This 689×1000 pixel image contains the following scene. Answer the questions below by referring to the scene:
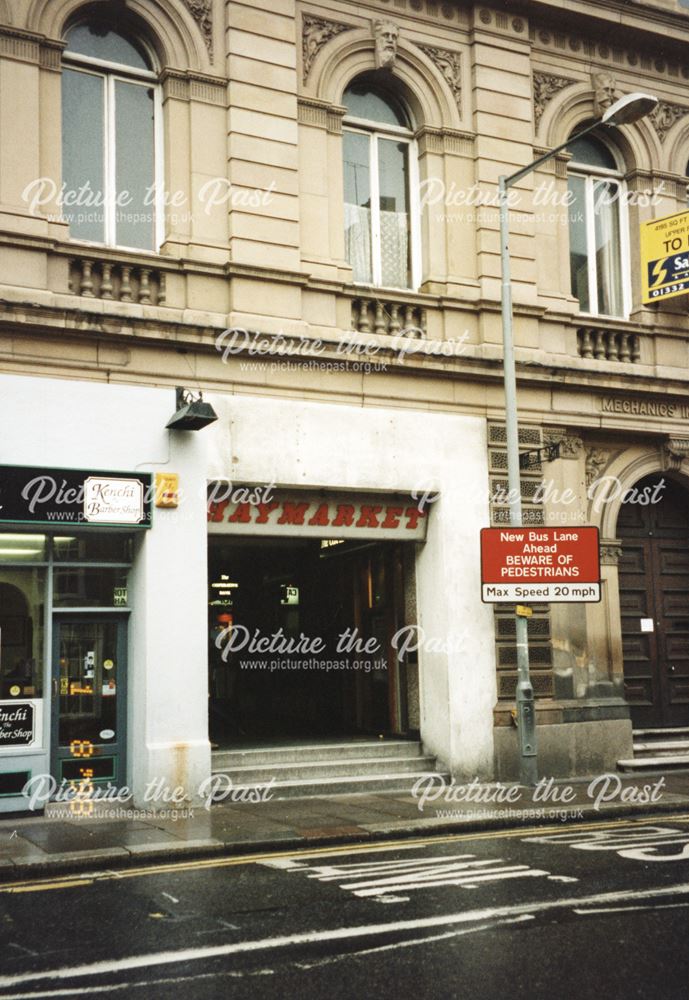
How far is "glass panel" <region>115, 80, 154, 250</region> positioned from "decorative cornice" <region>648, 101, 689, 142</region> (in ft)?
28.8

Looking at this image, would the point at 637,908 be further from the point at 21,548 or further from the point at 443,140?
the point at 443,140

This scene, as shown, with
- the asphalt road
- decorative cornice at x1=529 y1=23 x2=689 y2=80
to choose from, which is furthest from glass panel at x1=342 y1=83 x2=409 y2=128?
the asphalt road

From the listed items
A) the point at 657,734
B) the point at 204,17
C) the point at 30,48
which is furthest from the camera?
the point at 657,734

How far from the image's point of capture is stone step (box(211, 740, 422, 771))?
14.4m

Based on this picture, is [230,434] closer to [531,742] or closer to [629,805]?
[531,742]

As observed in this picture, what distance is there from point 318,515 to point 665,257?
23.8ft

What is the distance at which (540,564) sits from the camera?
572 inches

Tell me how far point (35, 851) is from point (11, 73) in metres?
8.99

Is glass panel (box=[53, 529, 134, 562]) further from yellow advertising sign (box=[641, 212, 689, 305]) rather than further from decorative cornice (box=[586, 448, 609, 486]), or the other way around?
yellow advertising sign (box=[641, 212, 689, 305])

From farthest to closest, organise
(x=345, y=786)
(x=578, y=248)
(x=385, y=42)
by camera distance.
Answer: (x=578, y=248), (x=385, y=42), (x=345, y=786)

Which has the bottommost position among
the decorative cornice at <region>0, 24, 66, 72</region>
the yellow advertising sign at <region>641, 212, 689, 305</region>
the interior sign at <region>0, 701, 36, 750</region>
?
the interior sign at <region>0, 701, 36, 750</region>

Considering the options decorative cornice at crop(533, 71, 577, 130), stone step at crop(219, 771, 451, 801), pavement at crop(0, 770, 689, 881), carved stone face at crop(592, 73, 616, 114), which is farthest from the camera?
carved stone face at crop(592, 73, 616, 114)

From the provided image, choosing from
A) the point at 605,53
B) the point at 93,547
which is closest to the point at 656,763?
the point at 93,547

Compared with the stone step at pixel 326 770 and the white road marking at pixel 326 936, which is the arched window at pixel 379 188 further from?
the white road marking at pixel 326 936
